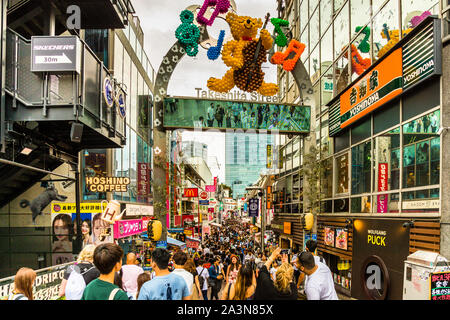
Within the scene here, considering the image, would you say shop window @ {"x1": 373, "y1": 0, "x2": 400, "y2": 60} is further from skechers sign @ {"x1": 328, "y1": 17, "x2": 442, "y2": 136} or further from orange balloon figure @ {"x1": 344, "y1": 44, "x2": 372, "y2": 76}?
orange balloon figure @ {"x1": 344, "y1": 44, "x2": 372, "y2": 76}

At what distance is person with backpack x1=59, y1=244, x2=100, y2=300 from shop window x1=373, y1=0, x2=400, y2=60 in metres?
10.2

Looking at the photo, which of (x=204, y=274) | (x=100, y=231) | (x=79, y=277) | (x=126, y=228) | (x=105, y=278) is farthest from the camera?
(x=126, y=228)

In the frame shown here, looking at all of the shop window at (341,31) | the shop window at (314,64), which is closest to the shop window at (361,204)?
the shop window at (341,31)

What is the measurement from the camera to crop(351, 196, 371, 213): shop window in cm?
1277

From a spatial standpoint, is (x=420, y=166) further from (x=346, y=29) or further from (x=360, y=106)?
(x=346, y=29)

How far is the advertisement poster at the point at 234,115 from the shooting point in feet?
61.8

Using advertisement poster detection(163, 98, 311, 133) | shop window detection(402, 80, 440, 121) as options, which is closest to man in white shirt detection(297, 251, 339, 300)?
shop window detection(402, 80, 440, 121)

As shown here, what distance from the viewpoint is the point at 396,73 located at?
34.6 feet

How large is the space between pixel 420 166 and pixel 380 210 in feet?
8.54

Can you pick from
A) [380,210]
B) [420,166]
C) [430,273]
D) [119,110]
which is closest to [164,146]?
[119,110]

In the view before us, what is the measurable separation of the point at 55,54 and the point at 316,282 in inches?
274

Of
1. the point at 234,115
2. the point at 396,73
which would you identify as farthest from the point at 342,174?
the point at 234,115

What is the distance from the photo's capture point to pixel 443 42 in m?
8.37

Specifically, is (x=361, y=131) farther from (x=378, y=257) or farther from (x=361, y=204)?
(x=378, y=257)
